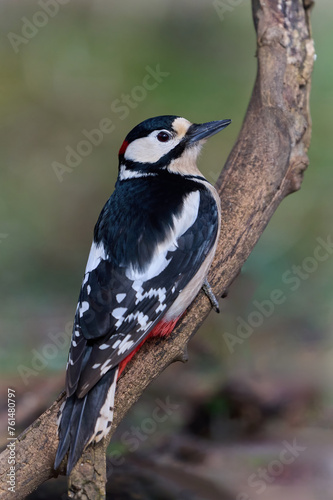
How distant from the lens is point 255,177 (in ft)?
5.34

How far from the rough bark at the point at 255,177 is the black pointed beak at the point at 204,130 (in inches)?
7.7

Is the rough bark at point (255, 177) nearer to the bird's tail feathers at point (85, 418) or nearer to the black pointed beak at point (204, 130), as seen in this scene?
the bird's tail feathers at point (85, 418)

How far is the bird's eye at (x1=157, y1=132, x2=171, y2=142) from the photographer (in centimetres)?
148

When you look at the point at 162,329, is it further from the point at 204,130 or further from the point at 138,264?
the point at 204,130

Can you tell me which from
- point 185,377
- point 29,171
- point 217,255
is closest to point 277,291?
point 185,377

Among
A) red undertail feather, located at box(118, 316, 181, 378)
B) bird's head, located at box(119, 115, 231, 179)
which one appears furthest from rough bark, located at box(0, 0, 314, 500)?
bird's head, located at box(119, 115, 231, 179)

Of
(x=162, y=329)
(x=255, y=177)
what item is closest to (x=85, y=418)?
(x=162, y=329)

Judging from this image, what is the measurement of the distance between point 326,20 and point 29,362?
1.74 m

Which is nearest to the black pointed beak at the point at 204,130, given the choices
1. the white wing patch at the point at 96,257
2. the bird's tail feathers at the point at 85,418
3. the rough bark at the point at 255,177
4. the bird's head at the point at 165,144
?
the bird's head at the point at 165,144

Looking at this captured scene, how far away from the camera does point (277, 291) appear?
216 cm

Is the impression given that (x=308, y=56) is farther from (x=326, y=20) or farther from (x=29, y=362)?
(x=29, y=362)

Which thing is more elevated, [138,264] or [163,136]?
[163,136]

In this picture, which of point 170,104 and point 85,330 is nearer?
point 85,330

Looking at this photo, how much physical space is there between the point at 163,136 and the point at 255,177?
31cm
